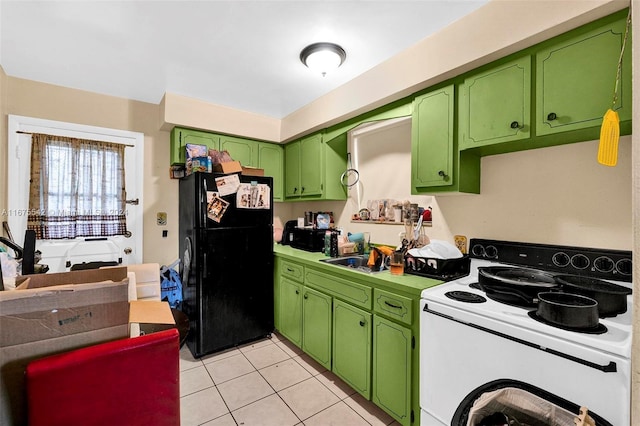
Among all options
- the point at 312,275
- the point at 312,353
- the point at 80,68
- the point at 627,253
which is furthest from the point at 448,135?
the point at 80,68

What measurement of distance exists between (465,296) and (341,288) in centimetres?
88

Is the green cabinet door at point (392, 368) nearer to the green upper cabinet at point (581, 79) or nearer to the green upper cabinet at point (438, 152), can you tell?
the green upper cabinet at point (438, 152)

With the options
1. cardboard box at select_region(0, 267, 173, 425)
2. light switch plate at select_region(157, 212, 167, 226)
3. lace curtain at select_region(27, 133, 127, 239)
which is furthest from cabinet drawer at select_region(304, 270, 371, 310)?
lace curtain at select_region(27, 133, 127, 239)

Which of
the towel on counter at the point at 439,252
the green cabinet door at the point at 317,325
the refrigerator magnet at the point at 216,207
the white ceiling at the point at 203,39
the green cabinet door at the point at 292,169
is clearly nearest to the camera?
the white ceiling at the point at 203,39

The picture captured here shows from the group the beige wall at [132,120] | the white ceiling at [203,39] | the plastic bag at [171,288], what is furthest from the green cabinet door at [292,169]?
the plastic bag at [171,288]

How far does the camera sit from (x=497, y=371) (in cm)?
115

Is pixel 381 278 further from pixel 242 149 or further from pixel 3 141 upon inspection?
pixel 3 141

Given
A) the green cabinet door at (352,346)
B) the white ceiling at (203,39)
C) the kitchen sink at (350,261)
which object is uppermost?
the white ceiling at (203,39)

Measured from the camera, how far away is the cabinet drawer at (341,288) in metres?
1.85

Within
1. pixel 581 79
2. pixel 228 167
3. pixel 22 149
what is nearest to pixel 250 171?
pixel 228 167

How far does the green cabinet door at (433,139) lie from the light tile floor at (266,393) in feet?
5.35

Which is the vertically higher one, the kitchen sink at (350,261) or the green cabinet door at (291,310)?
the kitchen sink at (350,261)

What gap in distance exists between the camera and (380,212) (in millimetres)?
2619

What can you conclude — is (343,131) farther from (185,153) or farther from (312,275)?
(185,153)
